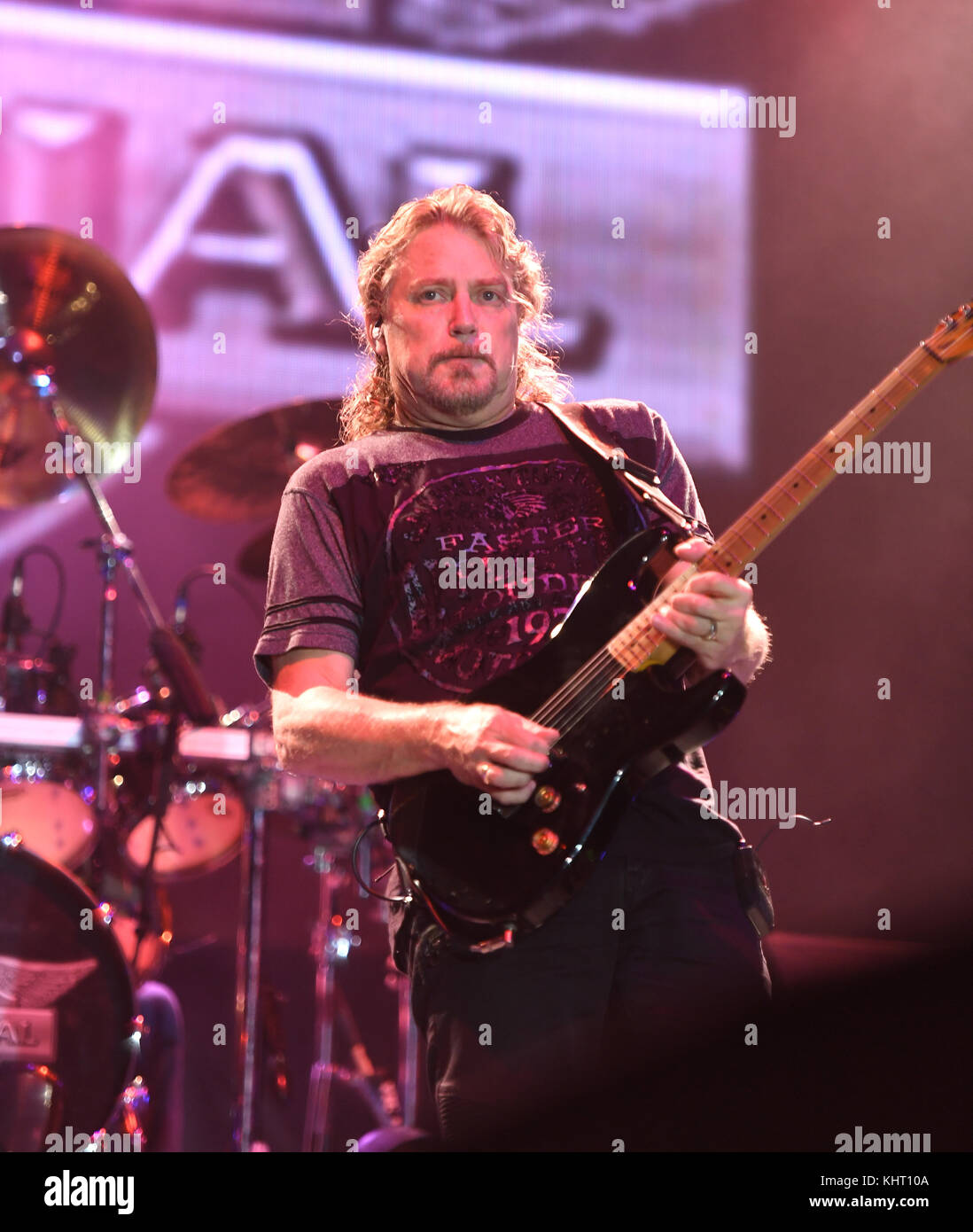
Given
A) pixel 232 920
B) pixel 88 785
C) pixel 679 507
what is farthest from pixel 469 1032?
pixel 232 920

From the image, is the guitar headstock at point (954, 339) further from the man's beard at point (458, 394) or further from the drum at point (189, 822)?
the drum at point (189, 822)

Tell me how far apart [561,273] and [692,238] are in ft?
1.96

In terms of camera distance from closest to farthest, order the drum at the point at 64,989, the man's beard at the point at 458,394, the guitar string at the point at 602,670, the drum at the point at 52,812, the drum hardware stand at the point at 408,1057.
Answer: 1. the guitar string at the point at 602,670
2. the man's beard at the point at 458,394
3. the drum at the point at 64,989
4. the drum at the point at 52,812
5. the drum hardware stand at the point at 408,1057

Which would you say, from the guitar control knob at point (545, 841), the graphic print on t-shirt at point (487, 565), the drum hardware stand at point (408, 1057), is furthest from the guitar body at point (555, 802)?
the drum hardware stand at point (408, 1057)

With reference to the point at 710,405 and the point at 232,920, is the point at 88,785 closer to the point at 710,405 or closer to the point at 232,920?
the point at 232,920

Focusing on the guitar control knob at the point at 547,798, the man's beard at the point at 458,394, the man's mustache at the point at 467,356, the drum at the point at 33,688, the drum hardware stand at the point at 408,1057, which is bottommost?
the drum hardware stand at the point at 408,1057

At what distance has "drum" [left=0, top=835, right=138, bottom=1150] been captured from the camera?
3117mm

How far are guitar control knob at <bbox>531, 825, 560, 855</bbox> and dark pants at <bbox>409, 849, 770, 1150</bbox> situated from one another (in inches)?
4.6

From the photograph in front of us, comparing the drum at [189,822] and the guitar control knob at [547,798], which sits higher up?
the drum at [189,822]

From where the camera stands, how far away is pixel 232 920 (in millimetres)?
5266

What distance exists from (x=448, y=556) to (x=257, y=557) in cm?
195

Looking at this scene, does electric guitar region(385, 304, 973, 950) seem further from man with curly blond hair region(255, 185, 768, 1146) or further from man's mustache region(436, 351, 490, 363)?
man's mustache region(436, 351, 490, 363)

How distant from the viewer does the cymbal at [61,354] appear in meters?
3.69

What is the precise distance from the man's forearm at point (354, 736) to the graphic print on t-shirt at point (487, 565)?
0.16 m
